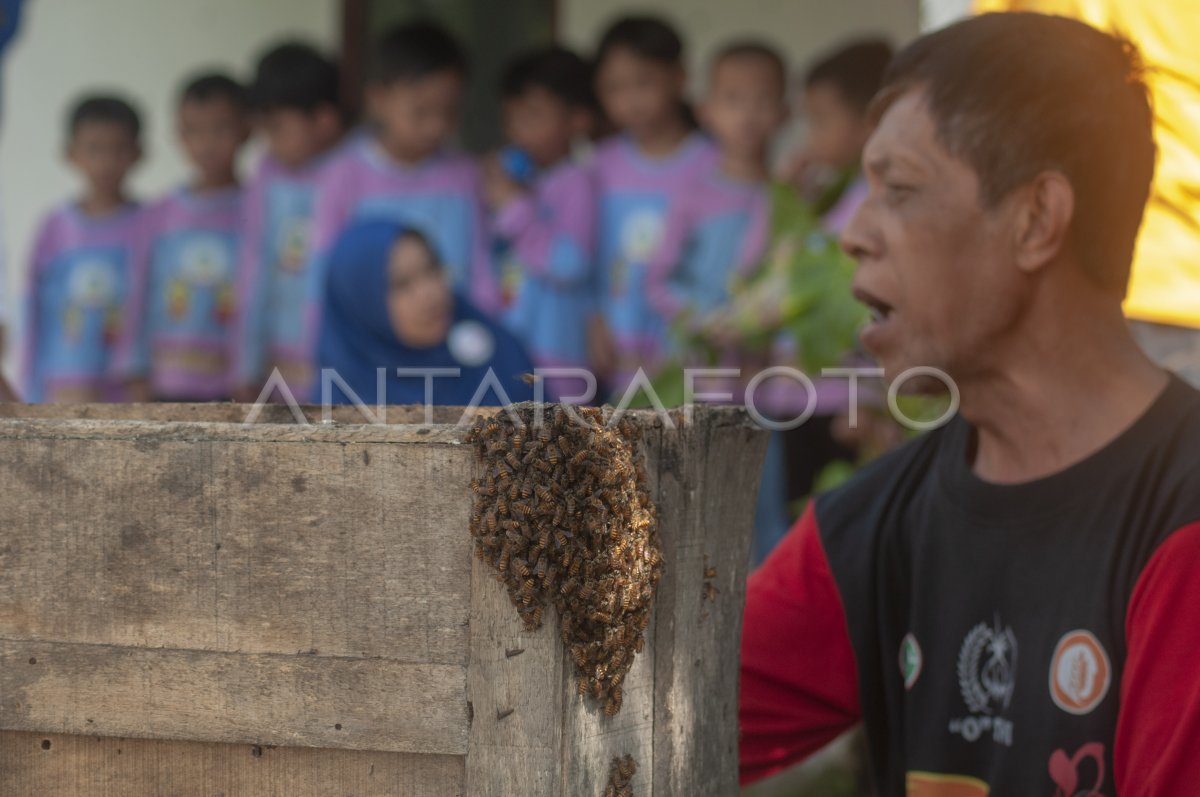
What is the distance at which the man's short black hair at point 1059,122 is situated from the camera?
2008mm

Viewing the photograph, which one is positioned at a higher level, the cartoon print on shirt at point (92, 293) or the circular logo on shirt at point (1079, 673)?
the cartoon print on shirt at point (92, 293)

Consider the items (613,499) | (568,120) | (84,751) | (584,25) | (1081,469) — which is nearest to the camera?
(613,499)

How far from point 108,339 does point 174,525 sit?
15.8ft

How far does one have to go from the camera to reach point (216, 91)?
20.1 feet

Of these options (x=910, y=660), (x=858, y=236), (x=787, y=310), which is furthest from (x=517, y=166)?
(x=910, y=660)

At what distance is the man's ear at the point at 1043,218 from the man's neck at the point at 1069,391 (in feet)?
0.33

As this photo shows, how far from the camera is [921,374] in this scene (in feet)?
7.05

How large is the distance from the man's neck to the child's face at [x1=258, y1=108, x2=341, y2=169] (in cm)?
421

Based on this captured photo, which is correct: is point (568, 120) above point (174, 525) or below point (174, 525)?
above

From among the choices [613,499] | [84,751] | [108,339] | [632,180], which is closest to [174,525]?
[84,751]

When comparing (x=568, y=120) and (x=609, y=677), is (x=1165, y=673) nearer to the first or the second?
(x=609, y=677)

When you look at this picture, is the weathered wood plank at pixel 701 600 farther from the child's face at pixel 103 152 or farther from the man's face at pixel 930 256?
the child's face at pixel 103 152

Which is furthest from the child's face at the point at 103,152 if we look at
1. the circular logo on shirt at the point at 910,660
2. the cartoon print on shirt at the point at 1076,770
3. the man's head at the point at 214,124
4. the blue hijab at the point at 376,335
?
the cartoon print on shirt at the point at 1076,770

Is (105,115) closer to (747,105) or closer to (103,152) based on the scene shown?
(103,152)
